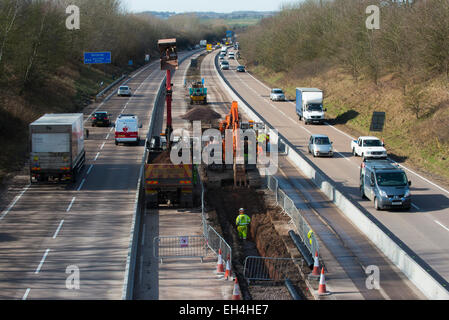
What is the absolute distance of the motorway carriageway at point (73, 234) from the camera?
1892cm

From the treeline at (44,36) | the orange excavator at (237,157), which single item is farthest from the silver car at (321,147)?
the treeline at (44,36)

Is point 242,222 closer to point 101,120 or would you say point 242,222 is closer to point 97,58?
point 101,120

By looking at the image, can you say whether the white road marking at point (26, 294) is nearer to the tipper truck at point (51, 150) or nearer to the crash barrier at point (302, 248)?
the crash barrier at point (302, 248)

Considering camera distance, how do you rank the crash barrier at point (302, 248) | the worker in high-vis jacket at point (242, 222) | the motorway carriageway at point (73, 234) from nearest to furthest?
the motorway carriageway at point (73, 234) < the crash barrier at point (302, 248) < the worker in high-vis jacket at point (242, 222)

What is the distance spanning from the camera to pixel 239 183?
3334 centimetres

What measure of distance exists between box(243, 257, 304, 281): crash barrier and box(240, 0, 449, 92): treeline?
32782mm

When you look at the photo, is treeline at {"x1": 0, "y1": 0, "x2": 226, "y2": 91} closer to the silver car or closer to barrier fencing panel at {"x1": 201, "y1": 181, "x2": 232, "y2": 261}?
the silver car

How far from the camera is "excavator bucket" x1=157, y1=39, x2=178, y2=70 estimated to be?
31375 mm

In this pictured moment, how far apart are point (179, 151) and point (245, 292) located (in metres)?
12.7

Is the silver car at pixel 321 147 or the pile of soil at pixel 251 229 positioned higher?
the silver car at pixel 321 147

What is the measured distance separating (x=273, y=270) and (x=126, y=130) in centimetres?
2556

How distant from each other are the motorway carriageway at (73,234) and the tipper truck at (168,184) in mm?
1328

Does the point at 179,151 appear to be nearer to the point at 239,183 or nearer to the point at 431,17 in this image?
the point at 239,183

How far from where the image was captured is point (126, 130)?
44.3 meters
